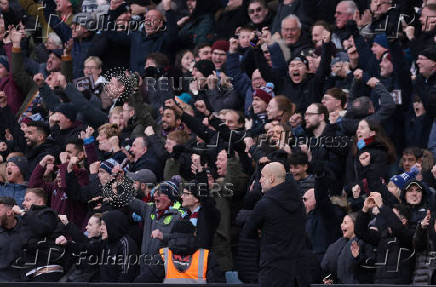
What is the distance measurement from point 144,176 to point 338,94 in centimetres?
270

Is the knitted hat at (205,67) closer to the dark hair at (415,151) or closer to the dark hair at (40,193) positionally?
the dark hair at (40,193)

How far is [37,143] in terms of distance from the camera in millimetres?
18078

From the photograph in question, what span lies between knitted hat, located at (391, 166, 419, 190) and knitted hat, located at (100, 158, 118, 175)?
3731 millimetres

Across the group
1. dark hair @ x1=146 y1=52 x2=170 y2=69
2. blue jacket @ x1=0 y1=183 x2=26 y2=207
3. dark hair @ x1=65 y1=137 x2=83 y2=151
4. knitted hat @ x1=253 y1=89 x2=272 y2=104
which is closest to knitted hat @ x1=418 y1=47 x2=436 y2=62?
knitted hat @ x1=253 y1=89 x2=272 y2=104

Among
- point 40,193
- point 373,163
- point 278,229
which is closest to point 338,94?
point 373,163

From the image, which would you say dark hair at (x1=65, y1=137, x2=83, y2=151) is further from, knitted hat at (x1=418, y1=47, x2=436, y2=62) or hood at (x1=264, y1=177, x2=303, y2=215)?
knitted hat at (x1=418, y1=47, x2=436, y2=62)

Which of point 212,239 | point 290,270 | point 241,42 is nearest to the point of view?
point 290,270

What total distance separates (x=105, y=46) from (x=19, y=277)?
18.4 ft

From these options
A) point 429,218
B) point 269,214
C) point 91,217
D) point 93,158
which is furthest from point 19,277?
point 429,218

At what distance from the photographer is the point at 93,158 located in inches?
672

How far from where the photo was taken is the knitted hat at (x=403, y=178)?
48.4 ft

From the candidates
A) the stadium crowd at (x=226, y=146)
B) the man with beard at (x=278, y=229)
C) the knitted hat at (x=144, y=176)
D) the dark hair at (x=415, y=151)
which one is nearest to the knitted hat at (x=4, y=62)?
the stadium crowd at (x=226, y=146)

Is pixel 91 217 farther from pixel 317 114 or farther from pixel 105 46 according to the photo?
pixel 105 46

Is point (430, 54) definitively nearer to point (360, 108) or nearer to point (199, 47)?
point (360, 108)
